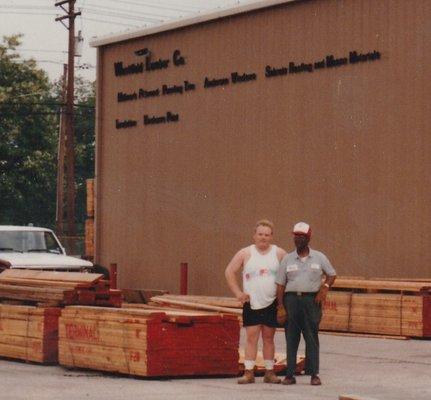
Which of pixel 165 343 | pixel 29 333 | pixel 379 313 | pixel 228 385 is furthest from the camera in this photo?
pixel 379 313

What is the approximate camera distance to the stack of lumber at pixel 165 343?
15.8 m

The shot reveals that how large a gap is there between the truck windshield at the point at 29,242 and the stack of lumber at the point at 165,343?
1346 cm

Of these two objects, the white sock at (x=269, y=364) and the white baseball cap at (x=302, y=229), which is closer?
the white baseball cap at (x=302, y=229)

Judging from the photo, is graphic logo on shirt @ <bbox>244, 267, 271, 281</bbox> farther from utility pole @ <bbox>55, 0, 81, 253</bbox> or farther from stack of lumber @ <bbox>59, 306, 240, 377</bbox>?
utility pole @ <bbox>55, 0, 81, 253</bbox>

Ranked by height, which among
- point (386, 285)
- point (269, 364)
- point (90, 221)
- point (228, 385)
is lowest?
point (228, 385)

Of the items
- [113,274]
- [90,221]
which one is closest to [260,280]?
[113,274]

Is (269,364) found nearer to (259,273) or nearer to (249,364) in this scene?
(249,364)

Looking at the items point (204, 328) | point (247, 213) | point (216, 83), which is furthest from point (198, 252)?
point (204, 328)

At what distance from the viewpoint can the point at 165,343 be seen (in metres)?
15.8

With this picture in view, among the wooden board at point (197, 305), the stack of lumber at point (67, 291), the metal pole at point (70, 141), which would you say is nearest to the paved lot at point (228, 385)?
the stack of lumber at point (67, 291)

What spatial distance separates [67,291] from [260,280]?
3.65 m

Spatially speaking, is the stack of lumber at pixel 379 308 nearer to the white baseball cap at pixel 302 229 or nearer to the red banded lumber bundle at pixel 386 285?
the red banded lumber bundle at pixel 386 285

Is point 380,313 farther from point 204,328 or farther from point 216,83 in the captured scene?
point 216,83

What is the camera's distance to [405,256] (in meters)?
27.6
